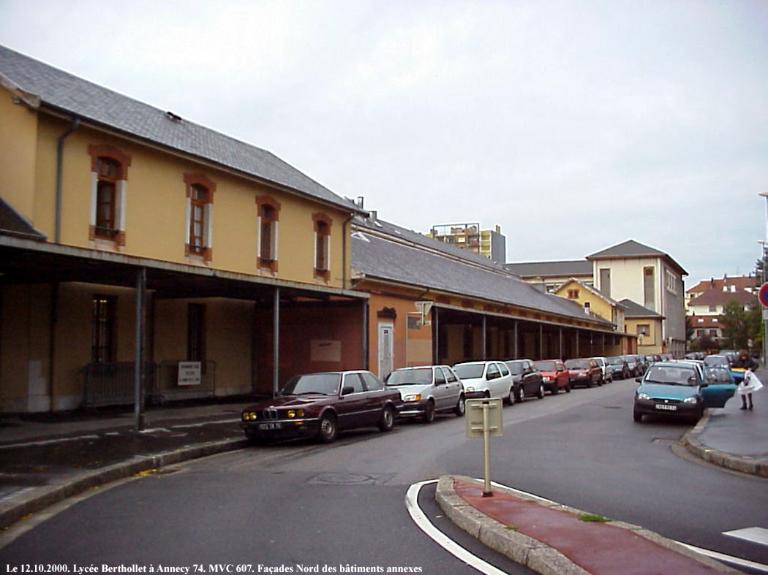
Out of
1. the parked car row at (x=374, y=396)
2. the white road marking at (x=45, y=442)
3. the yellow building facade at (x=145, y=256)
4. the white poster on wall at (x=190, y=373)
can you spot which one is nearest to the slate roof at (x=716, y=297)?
the parked car row at (x=374, y=396)

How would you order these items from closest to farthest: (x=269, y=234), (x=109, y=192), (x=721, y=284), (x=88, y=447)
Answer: (x=88, y=447), (x=109, y=192), (x=269, y=234), (x=721, y=284)

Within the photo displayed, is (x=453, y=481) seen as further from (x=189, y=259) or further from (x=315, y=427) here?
(x=189, y=259)

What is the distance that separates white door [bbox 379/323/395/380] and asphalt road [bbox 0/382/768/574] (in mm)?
13161

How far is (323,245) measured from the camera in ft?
94.1

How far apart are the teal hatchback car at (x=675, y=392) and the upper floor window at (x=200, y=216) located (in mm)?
12648

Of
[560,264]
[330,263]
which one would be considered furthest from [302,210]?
[560,264]

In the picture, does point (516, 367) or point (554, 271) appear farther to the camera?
point (554, 271)

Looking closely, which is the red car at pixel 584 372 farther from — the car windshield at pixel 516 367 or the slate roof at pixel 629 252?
the slate roof at pixel 629 252

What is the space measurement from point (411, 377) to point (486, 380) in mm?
4090

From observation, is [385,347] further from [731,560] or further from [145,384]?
[731,560]

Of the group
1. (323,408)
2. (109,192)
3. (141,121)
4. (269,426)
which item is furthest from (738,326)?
(269,426)

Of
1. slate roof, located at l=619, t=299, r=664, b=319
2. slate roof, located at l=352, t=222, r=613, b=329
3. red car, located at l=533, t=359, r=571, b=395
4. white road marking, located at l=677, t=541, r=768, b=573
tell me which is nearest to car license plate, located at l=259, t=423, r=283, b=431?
white road marking, located at l=677, t=541, r=768, b=573

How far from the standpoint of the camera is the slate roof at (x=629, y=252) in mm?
94188

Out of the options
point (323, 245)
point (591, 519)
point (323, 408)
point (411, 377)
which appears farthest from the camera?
point (323, 245)
